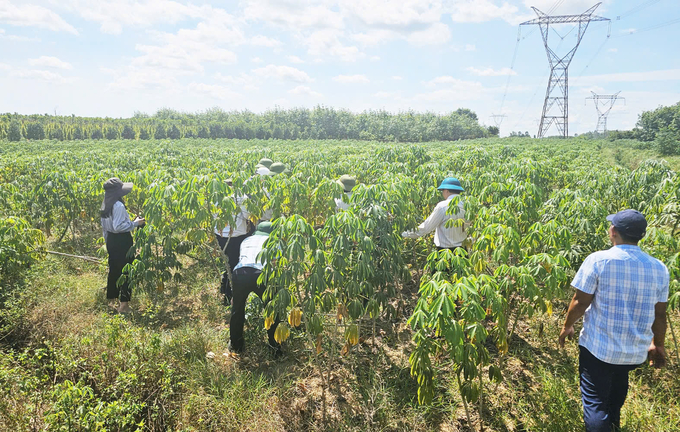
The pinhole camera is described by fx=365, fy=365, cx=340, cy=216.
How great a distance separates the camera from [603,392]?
7.36ft

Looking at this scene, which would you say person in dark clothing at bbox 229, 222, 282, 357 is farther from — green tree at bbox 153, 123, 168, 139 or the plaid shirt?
green tree at bbox 153, 123, 168, 139

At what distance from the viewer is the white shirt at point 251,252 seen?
3543mm

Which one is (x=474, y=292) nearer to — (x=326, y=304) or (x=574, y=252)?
(x=326, y=304)

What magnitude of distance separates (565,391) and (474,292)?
6.10 feet

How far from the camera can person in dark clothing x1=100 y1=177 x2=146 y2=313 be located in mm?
4586

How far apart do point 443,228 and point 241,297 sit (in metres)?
2.35

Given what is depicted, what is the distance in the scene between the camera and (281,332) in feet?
9.82

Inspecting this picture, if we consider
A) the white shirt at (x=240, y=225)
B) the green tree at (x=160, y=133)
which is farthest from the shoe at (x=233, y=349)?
the green tree at (x=160, y=133)

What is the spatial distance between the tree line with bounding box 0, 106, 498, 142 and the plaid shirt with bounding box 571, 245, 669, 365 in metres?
44.3

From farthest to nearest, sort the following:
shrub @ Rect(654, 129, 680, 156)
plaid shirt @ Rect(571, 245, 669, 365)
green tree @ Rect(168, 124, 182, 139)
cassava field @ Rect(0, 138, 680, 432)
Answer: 1. green tree @ Rect(168, 124, 182, 139)
2. shrub @ Rect(654, 129, 680, 156)
3. cassava field @ Rect(0, 138, 680, 432)
4. plaid shirt @ Rect(571, 245, 669, 365)

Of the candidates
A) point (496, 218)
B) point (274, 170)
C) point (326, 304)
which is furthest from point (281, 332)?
point (274, 170)

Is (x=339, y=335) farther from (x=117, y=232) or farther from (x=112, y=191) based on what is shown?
(x=112, y=191)

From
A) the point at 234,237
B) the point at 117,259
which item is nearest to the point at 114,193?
the point at 117,259

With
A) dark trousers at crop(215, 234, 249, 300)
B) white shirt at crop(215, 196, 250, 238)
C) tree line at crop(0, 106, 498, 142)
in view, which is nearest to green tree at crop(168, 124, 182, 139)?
tree line at crop(0, 106, 498, 142)
